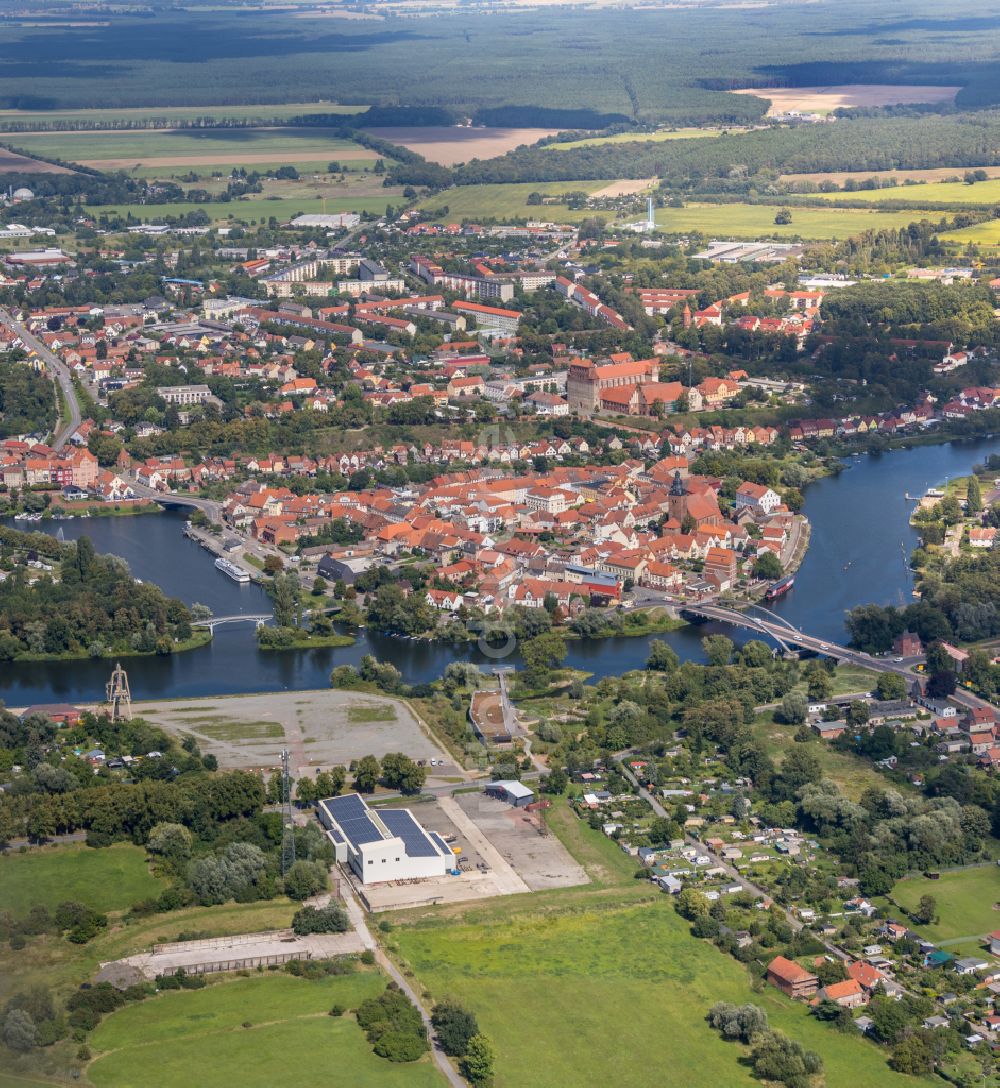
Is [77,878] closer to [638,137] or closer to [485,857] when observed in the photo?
[485,857]

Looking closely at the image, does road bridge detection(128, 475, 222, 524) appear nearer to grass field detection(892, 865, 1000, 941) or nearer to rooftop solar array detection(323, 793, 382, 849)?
rooftop solar array detection(323, 793, 382, 849)

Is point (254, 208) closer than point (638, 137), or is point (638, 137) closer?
point (254, 208)

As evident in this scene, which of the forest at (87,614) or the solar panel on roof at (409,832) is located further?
the forest at (87,614)

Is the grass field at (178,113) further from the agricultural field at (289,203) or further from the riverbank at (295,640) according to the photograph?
the riverbank at (295,640)

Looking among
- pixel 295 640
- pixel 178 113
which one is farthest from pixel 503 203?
pixel 295 640

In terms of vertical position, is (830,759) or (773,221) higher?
(773,221)

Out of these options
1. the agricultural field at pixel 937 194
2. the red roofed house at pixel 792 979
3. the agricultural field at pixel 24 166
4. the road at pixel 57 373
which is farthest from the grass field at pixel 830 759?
the agricultural field at pixel 24 166

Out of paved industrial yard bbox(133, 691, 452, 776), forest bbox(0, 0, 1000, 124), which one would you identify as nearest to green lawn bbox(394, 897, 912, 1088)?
paved industrial yard bbox(133, 691, 452, 776)
